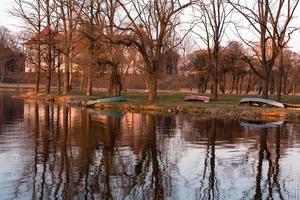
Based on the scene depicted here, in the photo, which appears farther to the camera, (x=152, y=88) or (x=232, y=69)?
(x=232, y=69)

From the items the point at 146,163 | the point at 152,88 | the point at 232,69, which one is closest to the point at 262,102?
the point at 152,88

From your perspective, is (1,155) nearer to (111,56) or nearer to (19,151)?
(19,151)

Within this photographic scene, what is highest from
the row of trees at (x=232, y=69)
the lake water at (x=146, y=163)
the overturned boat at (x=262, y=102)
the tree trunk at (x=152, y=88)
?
the row of trees at (x=232, y=69)

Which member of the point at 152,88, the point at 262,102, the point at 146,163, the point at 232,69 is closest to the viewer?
the point at 146,163

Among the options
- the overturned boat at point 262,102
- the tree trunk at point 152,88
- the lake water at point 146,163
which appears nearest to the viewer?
the lake water at point 146,163

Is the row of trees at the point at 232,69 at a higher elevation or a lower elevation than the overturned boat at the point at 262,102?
higher

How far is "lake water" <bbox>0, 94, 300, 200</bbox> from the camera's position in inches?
399

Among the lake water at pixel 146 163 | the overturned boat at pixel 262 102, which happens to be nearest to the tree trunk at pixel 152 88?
the overturned boat at pixel 262 102

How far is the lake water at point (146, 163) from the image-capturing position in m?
10.1

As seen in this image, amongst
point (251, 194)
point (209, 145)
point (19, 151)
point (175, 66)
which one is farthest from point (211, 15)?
point (175, 66)

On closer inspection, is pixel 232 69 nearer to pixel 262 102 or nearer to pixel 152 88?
pixel 152 88

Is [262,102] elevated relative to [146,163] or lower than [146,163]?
elevated

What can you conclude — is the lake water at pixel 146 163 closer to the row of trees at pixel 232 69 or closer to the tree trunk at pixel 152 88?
the tree trunk at pixel 152 88

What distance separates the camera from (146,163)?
13.3 m
